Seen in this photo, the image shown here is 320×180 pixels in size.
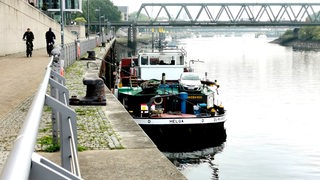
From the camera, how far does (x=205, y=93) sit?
85.9 feet

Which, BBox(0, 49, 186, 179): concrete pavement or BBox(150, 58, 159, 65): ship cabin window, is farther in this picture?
BBox(150, 58, 159, 65): ship cabin window

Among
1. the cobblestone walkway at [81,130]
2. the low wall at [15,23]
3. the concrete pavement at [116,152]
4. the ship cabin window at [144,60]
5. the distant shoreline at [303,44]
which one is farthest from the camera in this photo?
the distant shoreline at [303,44]

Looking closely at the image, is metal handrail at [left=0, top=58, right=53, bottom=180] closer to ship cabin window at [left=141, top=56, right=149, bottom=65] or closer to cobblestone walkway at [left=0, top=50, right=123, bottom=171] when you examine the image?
cobblestone walkway at [left=0, top=50, right=123, bottom=171]

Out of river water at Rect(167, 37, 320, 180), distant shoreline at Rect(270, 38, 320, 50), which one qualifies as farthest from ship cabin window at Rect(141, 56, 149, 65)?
Result: distant shoreline at Rect(270, 38, 320, 50)

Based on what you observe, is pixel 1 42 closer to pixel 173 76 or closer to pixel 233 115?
pixel 173 76

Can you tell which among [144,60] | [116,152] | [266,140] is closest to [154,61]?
[144,60]

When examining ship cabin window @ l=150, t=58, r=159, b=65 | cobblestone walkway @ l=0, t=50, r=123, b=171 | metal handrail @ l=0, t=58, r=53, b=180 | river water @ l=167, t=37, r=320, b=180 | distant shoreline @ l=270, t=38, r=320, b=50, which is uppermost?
metal handrail @ l=0, t=58, r=53, b=180

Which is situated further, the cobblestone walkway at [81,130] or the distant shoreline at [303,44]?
the distant shoreline at [303,44]

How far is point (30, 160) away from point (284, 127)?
2629 centimetres

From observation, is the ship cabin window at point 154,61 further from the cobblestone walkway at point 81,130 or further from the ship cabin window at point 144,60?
the cobblestone walkway at point 81,130

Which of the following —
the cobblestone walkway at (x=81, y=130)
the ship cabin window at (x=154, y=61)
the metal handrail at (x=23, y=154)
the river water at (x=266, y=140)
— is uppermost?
the metal handrail at (x=23, y=154)

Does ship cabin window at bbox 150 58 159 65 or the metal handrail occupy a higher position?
the metal handrail

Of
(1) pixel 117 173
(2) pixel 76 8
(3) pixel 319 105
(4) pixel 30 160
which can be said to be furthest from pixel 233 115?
(2) pixel 76 8

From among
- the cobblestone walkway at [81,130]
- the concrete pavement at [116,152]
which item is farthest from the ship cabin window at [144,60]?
the cobblestone walkway at [81,130]
